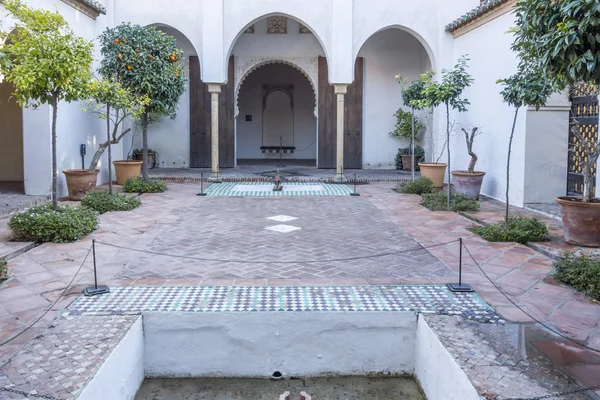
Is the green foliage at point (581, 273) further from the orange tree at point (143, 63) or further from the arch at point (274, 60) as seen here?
the arch at point (274, 60)

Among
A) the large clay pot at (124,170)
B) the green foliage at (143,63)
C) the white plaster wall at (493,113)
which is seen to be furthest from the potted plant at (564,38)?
the large clay pot at (124,170)

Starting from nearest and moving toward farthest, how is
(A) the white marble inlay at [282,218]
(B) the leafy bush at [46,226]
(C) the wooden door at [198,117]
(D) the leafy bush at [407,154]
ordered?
(B) the leafy bush at [46,226]
(A) the white marble inlay at [282,218]
(D) the leafy bush at [407,154]
(C) the wooden door at [198,117]

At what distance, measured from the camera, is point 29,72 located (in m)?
6.51

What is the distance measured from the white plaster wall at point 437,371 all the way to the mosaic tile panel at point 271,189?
7084mm

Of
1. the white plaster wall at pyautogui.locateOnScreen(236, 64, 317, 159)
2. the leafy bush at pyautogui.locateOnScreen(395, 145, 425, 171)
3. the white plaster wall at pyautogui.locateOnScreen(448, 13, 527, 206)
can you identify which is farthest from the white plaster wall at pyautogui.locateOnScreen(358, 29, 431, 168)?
the white plaster wall at pyautogui.locateOnScreen(236, 64, 317, 159)

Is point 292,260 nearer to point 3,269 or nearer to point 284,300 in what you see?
point 284,300

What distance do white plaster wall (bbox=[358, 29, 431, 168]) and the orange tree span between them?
625 centimetres

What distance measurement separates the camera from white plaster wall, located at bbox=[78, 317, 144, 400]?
11.0 ft

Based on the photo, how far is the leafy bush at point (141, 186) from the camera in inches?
444

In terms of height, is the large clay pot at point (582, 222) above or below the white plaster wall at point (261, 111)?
below

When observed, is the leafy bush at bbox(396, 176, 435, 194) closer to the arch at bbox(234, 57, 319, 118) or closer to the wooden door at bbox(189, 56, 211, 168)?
the arch at bbox(234, 57, 319, 118)

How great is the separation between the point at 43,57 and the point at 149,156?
8700 millimetres

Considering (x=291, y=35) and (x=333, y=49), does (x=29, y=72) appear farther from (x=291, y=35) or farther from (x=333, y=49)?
(x=291, y=35)

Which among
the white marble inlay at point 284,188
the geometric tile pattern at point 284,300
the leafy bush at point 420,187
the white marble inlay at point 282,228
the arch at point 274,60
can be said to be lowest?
the geometric tile pattern at point 284,300
